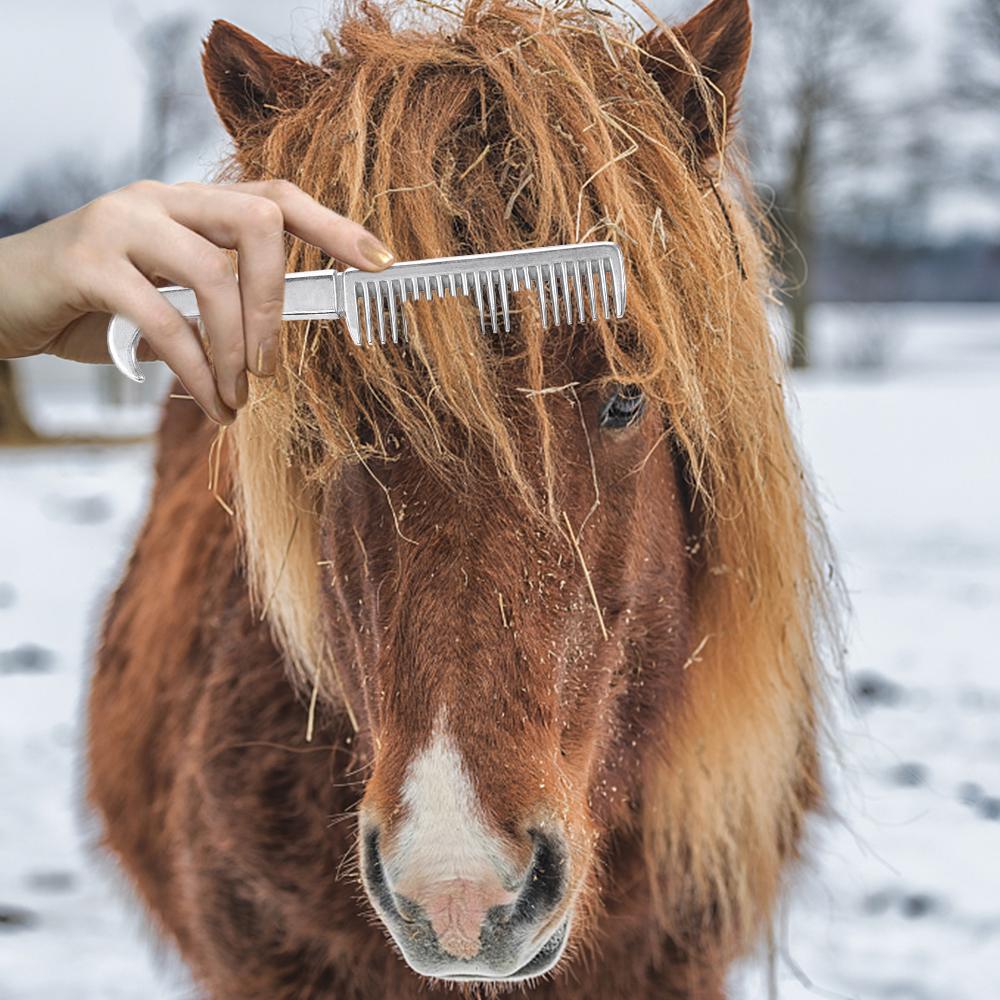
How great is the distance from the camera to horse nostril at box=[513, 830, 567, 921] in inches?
46.9

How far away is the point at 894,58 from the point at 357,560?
20000 mm

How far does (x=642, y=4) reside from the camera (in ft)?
5.13

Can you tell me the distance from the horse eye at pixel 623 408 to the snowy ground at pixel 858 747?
582mm

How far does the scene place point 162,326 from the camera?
918 mm

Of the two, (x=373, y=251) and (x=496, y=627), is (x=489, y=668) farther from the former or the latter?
(x=373, y=251)

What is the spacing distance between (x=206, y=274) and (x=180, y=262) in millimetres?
22

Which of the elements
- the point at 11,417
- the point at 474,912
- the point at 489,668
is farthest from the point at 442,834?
the point at 11,417

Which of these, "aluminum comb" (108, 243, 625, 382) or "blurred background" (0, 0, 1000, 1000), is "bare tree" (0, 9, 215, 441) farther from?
"aluminum comb" (108, 243, 625, 382)

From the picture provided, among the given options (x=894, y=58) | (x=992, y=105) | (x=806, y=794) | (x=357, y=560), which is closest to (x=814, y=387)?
(x=992, y=105)

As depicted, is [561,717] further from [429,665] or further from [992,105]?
[992,105]

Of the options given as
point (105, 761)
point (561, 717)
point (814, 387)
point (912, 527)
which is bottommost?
point (814, 387)

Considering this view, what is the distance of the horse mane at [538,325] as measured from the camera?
1290 mm

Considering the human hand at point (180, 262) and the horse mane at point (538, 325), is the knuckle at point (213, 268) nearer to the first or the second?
the human hand at point (180, 262)

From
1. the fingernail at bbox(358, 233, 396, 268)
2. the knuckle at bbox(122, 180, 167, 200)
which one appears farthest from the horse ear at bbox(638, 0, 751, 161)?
the knuckle at bbox(122, 180, 167, 200)
